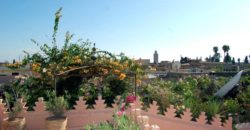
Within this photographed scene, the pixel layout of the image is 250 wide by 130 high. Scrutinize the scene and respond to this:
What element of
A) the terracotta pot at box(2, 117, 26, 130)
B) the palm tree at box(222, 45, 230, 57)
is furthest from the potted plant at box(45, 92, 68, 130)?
the palm tree at box(222, 45, 230, 57)

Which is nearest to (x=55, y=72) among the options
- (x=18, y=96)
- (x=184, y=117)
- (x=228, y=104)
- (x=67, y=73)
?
(x=67, y=73)

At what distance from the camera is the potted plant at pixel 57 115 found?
16.4ft

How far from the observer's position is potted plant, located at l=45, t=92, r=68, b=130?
500 centimetres

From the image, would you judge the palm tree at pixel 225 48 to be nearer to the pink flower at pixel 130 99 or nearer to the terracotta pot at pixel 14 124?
the pink flower at pixel 130 99

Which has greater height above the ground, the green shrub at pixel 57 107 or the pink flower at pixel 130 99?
the pink flower at pixel 130 99

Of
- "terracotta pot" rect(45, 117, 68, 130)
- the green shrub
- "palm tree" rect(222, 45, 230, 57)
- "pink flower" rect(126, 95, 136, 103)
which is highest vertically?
"palm tree" rect(222, 45, 230, 57)

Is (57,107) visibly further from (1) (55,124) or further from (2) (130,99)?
(2) (130,99)

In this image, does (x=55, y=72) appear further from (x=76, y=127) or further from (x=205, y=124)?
(x=205, y=124)

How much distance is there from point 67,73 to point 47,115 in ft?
3.91

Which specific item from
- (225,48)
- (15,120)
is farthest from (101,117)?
(225,48)

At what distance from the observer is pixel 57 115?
208 inches

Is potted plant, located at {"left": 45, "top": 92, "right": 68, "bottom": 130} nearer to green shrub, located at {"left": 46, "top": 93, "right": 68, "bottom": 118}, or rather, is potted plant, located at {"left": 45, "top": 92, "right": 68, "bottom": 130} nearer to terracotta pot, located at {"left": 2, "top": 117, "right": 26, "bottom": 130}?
green shrub, located at {"left": 46, "top": 93, "right": 68, "bottom": 118}

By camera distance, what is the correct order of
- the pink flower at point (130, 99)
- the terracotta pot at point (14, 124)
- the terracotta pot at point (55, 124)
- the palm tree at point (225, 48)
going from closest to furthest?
the terracotta pot at point (14, 124), the terracotta pot at point (55, 124), the pink flower at point (130, 99), the palm tree at point (225, 48)

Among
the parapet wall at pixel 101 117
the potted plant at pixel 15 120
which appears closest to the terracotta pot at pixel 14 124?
the potted plant at pixel 15 120
